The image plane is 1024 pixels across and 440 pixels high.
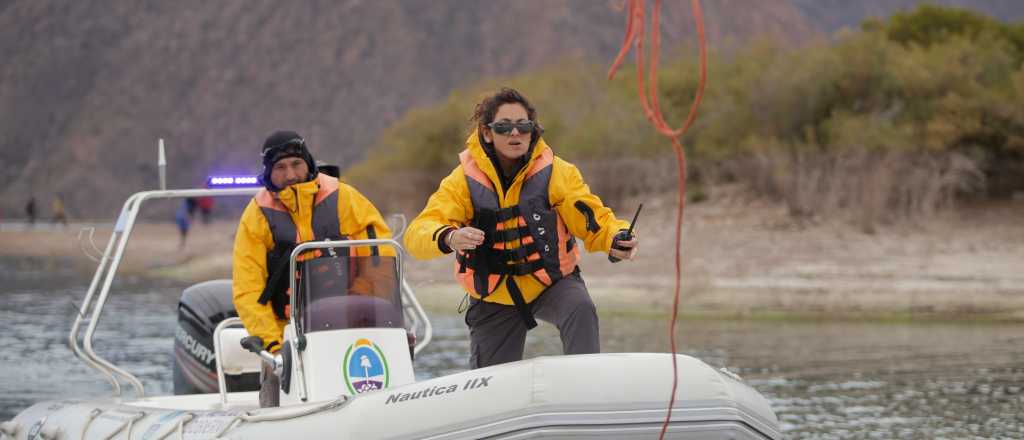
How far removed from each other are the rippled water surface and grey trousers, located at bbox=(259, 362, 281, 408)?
6.75 feet

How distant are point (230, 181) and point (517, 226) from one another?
2265mm

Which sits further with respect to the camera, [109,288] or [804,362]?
[804,362]

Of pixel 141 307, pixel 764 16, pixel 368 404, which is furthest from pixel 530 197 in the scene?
pixel 764 16

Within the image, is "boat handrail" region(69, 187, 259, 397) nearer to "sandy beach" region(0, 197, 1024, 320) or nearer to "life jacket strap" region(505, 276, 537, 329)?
"life jacket strap" region(505, 276, 537, 329)

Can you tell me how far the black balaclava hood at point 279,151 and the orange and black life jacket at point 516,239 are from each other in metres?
1.07

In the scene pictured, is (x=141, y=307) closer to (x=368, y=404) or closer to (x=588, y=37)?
(x=368, y=404)

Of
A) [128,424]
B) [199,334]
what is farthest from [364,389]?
[199,334]

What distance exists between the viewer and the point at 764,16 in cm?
5900

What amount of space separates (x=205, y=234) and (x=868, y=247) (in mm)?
20488

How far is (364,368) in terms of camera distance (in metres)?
5.74

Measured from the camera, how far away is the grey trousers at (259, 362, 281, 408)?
5.93 meters

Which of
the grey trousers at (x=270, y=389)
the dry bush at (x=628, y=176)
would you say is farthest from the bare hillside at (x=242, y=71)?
the grey trousers at (x=270, y=389)

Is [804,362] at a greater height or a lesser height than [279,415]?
lesser

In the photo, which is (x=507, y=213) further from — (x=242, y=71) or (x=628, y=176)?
(x=242, y=71)
